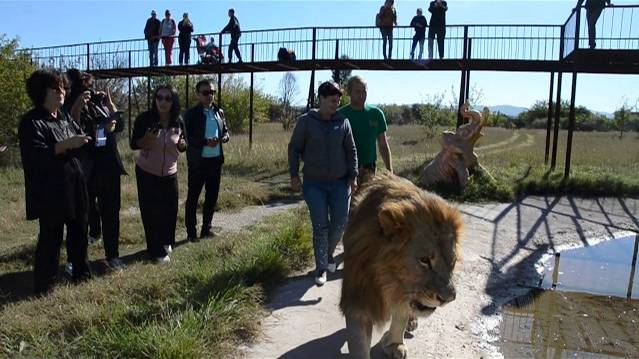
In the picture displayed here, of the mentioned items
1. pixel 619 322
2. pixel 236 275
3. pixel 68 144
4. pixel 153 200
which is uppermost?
pixel 68 144

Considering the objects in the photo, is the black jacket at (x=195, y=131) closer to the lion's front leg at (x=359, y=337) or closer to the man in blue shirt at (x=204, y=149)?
the man in blue shirt at (x=204, y=149)

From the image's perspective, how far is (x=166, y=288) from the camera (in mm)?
4590

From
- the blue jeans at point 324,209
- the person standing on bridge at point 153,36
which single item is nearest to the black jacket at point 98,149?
the blue jeans at point 324,209

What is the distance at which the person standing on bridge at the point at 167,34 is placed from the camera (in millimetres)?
17750

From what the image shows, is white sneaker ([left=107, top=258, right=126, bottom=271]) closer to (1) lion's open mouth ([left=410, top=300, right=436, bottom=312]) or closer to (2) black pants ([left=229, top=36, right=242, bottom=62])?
(1) lion's open mouth ([left=410, top=300, right=436, bottom=312])

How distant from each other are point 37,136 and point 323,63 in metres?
10.9

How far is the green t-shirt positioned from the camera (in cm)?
249

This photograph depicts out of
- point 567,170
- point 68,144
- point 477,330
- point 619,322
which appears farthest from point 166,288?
point 567,170

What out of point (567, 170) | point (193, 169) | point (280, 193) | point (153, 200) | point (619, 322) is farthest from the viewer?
point (567, 170)

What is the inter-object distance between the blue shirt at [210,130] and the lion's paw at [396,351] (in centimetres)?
374

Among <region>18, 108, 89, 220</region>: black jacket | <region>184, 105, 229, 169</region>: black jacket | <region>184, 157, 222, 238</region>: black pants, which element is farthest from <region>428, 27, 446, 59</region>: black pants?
<region>18, 108, 89, 220</region>: black jacket

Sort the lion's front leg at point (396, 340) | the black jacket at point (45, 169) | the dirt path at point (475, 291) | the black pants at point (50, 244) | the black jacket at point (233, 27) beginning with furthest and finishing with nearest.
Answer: the black jacket at point (233, 27) → the black pants at point (50, 244) → the black jacket at point (45, 169) → the dirt path at point (475, 291) → the lion's front leg at point (396, 340)

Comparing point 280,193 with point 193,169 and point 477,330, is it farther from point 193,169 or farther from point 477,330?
point 477,330

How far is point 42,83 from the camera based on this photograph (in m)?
4.59
